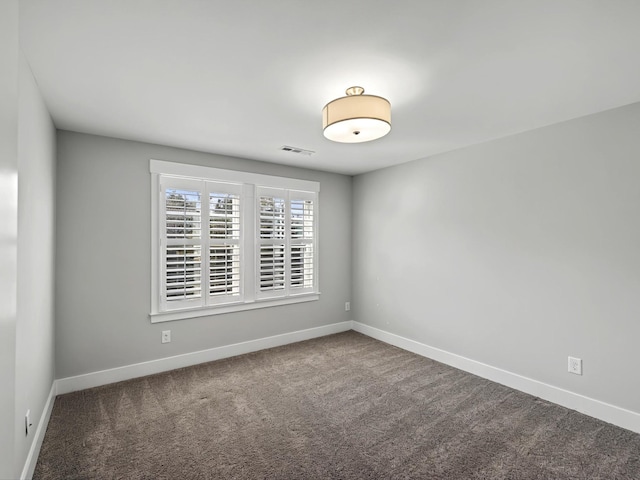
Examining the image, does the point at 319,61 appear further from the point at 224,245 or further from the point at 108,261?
the point at 108,261

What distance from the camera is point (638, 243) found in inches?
96.2

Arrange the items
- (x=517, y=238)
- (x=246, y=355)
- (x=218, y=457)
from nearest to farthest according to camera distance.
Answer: (x=218, y=457) < (x=517, y=238) < (x=246, y=355)

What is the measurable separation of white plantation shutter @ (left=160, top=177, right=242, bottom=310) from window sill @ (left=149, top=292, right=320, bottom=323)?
0.07 m

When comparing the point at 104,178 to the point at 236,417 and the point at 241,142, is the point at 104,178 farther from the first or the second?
the point at 236,417

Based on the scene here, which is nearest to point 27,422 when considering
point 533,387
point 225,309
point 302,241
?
point 225,309

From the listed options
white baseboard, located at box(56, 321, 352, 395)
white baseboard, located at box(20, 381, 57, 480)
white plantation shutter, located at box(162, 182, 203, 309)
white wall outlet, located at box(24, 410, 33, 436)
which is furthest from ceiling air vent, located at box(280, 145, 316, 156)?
white baseboard, located at box(20, 381, 57, 480)

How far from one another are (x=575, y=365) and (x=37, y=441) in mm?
4066

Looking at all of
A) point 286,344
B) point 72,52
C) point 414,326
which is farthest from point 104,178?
point 414,326

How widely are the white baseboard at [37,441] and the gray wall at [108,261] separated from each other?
419 mm

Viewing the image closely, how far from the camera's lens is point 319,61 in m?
1.92

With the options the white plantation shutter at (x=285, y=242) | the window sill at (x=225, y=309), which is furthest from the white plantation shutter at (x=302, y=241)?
the window sill at (x=225, y=309)

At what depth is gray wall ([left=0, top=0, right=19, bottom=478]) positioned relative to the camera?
90cm

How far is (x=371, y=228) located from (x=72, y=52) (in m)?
3.72

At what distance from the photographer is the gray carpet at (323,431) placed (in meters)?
2.05
